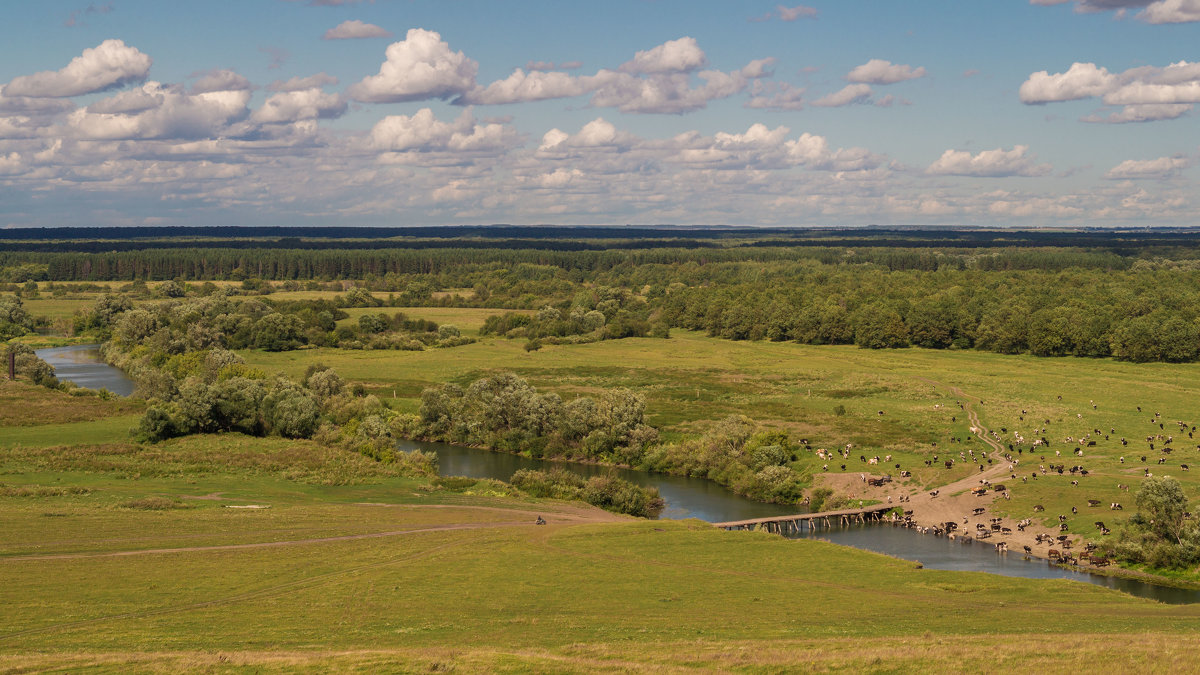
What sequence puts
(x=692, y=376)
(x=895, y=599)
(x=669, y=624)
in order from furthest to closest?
(x=692, y=376) → (x=895, y=599) → (x=669, y=624)

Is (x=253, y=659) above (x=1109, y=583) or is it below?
above

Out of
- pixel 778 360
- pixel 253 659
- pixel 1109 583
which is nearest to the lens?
pixel 253 659

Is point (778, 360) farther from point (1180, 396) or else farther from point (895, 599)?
point (895, 599)

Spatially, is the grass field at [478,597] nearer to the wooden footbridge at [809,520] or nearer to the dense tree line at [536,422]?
the wooden footbridge at [809,520]

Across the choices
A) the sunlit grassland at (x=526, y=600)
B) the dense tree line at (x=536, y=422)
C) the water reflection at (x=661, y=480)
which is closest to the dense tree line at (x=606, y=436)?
the dense tree line at (x=536, y=422)

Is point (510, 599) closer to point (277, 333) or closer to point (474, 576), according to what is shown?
point (474, 576)

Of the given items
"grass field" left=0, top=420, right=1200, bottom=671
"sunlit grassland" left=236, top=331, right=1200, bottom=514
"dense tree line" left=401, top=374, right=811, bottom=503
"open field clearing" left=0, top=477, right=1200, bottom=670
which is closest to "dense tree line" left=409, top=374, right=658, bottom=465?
"dense tree line" left=401, top=374, right=811, bottom=503

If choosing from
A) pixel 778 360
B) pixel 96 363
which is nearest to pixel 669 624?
pixel 778 360

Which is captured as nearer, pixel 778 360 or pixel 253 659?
pixel 253 659
